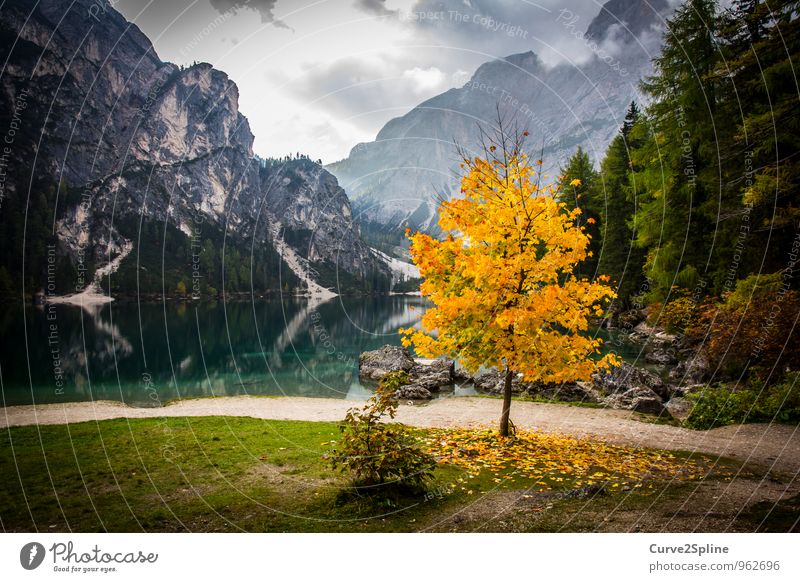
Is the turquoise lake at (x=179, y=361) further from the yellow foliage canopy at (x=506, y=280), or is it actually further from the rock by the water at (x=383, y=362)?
the yellow foliage canopy at (x=506, y=280)

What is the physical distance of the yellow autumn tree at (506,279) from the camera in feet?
26.4

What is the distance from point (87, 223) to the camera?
120 m

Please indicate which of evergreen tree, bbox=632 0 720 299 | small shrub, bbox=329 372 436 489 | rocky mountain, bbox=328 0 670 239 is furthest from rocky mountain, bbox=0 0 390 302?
small shrub, bbox=329 372 436 489

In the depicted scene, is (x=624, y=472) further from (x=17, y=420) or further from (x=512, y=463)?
(x=17, y=420)

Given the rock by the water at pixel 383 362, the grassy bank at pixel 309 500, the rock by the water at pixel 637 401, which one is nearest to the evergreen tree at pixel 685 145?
the rock by the water at pixel 637 401

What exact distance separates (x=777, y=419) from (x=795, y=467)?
4.03 m

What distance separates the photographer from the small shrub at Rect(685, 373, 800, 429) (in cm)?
1172

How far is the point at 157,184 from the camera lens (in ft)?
479

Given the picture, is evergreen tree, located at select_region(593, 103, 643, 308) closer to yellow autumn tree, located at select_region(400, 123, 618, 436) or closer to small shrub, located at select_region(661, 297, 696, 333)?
small shrub, located at select_region(661, 297, 696, 333)

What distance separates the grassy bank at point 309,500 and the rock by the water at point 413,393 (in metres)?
10.6

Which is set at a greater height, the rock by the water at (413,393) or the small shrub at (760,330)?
the small shrub at (760,330)

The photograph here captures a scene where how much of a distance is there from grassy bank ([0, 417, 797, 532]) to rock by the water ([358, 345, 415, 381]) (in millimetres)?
16095

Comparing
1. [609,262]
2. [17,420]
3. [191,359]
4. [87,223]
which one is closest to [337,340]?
[191,359]

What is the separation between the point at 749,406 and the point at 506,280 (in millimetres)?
9745
